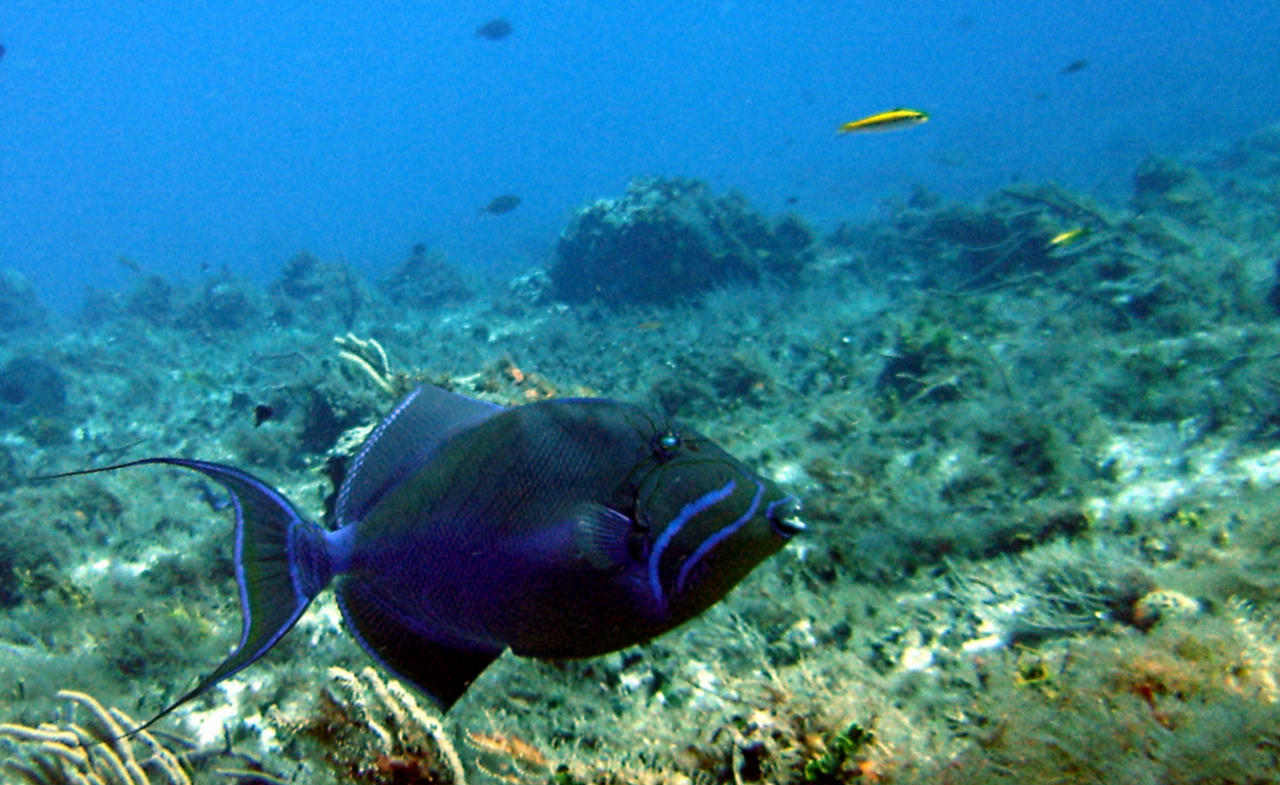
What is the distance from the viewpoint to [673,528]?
994 mm

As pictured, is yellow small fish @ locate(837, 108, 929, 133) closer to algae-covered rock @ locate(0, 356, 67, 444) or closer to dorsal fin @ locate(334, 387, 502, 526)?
dorsal fin @ locate(334, 387, 502, 526)

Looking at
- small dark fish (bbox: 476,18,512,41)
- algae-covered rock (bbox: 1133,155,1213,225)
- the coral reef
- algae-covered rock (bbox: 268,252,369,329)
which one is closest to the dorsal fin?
the coral reef

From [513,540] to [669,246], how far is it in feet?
42.6

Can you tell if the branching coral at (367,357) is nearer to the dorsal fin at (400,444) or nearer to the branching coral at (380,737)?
the branching coral at (380,737)

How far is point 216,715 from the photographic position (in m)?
3.11

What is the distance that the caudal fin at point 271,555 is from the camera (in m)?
1.07

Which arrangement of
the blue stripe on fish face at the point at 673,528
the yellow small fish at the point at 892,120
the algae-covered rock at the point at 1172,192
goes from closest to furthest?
1. the blue stripe on fish face at the point at 673,528
2. the yellow small fish at the point at 892,120
3. the algae-covered rock at the point at 1172,192

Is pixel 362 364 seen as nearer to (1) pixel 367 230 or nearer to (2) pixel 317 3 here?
(1) pixel 367 230

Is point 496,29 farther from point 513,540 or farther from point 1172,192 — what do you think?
point 513,540

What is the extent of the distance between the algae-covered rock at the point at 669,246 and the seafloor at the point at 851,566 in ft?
8.40

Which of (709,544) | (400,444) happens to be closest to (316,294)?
(400,444)

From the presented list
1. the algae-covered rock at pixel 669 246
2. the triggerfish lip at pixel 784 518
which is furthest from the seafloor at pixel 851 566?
the algae-covered rock at pixel 669 246

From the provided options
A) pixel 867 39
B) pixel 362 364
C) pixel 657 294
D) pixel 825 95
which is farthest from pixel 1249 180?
pixel 867 39

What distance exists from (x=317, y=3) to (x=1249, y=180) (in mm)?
169664
